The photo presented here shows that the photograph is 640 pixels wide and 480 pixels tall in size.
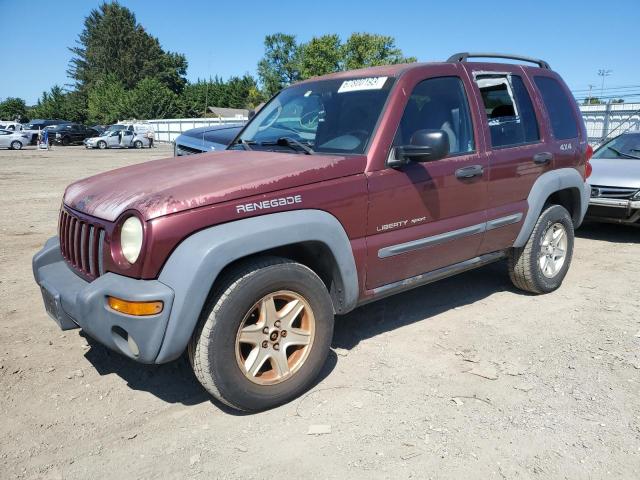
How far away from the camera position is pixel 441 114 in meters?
3.74

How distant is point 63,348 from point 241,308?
1.81m

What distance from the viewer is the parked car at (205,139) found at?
817cm

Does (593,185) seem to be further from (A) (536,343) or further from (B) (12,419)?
(B) (12,419)

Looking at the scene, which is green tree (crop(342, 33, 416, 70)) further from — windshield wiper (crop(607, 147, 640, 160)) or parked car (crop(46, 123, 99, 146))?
windshield wiper (crop(607, 147, 640, 160))

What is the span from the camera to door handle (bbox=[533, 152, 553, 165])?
14.1ft

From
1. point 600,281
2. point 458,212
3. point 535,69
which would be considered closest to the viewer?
point 458,212

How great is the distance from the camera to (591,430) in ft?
9.12

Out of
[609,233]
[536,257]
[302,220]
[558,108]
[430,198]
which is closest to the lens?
[302,220]

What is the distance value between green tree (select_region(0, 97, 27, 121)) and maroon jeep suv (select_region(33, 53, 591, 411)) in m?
81.3

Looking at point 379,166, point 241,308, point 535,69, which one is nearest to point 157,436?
point 241,308

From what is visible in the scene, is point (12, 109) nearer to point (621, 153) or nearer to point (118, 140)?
point (118, 140)

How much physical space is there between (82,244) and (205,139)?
5674 millimetres

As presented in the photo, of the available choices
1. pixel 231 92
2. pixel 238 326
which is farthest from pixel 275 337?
pixel 231 92

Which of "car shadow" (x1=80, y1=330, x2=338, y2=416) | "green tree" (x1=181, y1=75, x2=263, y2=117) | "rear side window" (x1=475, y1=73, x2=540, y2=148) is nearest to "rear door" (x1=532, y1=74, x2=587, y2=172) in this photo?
"rear side window" (x1=475, y1=73, x2=540, y2=148)
